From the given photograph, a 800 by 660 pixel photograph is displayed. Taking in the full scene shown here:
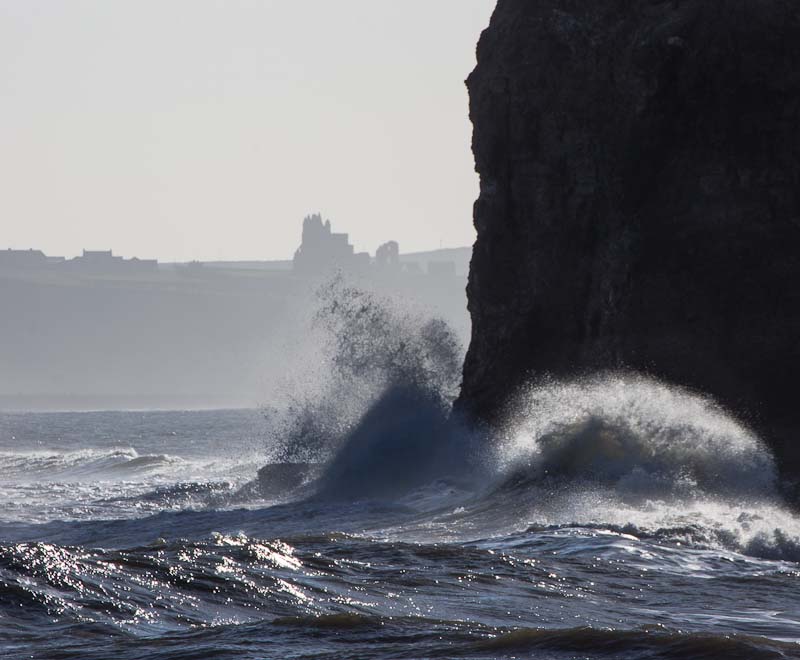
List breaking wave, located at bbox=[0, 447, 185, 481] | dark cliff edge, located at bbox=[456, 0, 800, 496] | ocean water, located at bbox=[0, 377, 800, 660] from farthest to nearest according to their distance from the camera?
breaking wave, located at bbox=[0, 447, 185, 481] → dark cliff edge, located at bbox=[456, 0, 800, 496] → ocean water, located at bbox=[0, 377, 800, 660]

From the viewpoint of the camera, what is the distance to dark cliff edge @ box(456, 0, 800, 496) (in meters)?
26.8

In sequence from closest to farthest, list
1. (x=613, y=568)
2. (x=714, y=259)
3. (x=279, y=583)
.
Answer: (x=279, y=583) < (x=613, y=568) < (x=714, y=259)

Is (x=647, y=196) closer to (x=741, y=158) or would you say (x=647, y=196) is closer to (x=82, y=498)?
(x=741, y=158)

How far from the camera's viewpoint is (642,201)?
29281mm

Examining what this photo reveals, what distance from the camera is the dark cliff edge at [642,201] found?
87.9 feet

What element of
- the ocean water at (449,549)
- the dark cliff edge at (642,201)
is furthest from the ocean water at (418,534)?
the dark cliff edge at (642,201)

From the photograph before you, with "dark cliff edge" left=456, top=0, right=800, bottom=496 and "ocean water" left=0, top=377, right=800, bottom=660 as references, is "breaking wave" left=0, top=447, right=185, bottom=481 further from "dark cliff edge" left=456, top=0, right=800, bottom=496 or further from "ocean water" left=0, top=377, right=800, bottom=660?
"dark cliff edge" left=456, top=0, right=800, bottom=496

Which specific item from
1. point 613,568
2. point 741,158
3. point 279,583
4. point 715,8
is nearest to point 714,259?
point 741,158

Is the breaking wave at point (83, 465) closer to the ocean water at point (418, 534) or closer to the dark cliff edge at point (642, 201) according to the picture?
the ocean water at point (418, 534)

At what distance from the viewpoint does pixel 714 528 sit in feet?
67.7

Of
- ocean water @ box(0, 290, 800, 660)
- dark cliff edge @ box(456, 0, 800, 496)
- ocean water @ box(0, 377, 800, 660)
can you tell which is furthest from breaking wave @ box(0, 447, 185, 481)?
dark cliff edge @ box(456, 0, 800, 496)

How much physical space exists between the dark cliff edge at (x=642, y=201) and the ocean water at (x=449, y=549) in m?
0.94

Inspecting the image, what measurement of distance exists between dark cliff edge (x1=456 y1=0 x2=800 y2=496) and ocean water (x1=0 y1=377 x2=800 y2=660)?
3.09 ft

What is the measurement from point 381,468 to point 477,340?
318 cm
